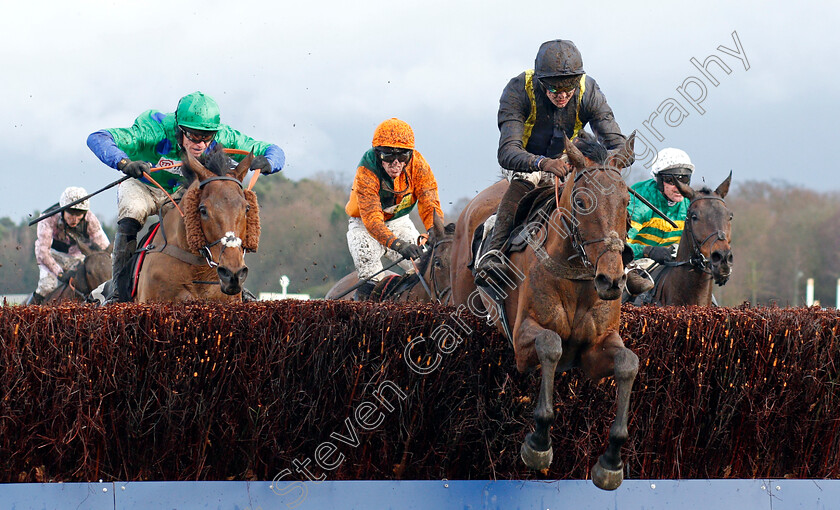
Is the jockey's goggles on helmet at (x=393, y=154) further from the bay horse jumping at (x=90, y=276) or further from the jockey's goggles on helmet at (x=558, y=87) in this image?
the bay horse jumping at (x=90, y=276)

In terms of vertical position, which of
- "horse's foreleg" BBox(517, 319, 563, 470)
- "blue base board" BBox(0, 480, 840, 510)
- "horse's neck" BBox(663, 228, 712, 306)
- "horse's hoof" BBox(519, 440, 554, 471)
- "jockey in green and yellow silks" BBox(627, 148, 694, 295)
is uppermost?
"jockey in green and yellow silks" BBox(627, 148, 694, 295)

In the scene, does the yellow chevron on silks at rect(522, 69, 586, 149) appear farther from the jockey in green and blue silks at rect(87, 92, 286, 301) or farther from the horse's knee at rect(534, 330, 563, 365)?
the jockey in green and blue silks at rect(87, 92, 286, 301)

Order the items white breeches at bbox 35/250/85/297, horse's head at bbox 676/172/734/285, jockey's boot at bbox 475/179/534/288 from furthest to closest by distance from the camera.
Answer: white breeches at bbox 35/250/85/297 < horse's head at bbox 676/172/734/285 < jockey's boot at bbox 475/179/534/288

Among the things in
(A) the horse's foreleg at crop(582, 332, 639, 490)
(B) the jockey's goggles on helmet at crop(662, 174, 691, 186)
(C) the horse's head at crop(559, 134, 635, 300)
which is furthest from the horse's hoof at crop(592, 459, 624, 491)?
(B) the jockey's goggles on helmet at crop(662, 174, 691, 186)

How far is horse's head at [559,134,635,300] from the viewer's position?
454 cm

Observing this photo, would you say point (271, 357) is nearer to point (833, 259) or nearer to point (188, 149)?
point (188, 149)

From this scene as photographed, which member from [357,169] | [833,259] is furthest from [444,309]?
[833,259]

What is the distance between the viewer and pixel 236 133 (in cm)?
819

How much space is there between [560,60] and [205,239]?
2.60 metres

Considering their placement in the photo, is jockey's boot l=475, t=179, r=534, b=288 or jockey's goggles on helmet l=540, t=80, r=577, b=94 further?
jockey's goggles on helmet l=540, t=80, r=577, b=94

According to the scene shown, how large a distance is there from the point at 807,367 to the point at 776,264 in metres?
35.2

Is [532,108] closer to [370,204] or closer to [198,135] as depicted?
[198,135]

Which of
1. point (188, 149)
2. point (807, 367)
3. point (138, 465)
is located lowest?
point (138, 465)

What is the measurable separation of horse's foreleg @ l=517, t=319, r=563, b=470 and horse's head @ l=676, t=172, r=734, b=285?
3.50 m
